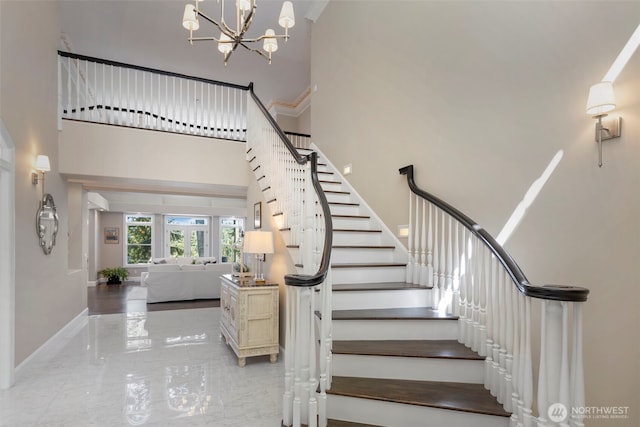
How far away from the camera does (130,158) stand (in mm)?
5578

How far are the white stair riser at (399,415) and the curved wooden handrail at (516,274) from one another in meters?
0.85

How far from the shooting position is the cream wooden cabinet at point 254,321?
392cm

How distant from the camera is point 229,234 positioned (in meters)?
14.5

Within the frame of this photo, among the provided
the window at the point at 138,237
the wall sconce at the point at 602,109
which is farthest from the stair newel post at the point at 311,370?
the window at the point at 138,237

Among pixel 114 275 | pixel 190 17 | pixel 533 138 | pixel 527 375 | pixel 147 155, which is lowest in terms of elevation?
pixel 114 275

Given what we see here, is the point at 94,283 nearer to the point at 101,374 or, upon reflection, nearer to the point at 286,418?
the point at 101,374

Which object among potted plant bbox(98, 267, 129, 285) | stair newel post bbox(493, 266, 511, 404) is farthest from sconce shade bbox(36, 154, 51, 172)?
potted plant bbox(98, 267, 129, 285)

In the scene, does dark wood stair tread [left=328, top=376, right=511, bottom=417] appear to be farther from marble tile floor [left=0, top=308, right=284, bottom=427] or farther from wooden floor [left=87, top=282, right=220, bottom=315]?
wooden floor [left=87, top=282, right=220, bottom=315]

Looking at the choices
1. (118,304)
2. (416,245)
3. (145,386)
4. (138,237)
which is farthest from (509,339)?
(138,237)

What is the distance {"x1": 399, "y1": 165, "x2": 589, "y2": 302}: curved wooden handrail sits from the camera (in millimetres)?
1724

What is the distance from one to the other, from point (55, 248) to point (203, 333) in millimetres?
2442

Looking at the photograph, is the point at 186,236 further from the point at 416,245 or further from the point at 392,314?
the point at 392,314

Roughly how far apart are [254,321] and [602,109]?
363 cm

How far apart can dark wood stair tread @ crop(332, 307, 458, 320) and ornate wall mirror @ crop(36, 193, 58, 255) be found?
388 cm
